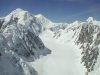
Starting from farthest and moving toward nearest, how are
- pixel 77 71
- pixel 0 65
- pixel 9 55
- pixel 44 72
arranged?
pixel 77 71, pixel 44 72, pixel 9 55, pixel 0 65

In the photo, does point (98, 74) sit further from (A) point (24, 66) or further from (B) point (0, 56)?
(B) point (0, 56)

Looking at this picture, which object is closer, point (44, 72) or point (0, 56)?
point (0, 56)

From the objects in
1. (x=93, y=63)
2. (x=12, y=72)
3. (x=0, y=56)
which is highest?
(x=93, y=63)

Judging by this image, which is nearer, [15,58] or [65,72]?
[15,58]

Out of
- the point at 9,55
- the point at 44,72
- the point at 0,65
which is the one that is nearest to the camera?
the point at 0,65

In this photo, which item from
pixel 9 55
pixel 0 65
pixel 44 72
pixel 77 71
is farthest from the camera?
pixel 77 71

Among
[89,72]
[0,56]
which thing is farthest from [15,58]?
[89,72]

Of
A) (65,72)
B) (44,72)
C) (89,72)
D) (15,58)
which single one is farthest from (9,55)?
(89,72)

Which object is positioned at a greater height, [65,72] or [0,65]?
[65,72]

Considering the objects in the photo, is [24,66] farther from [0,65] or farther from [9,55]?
[0,65]
